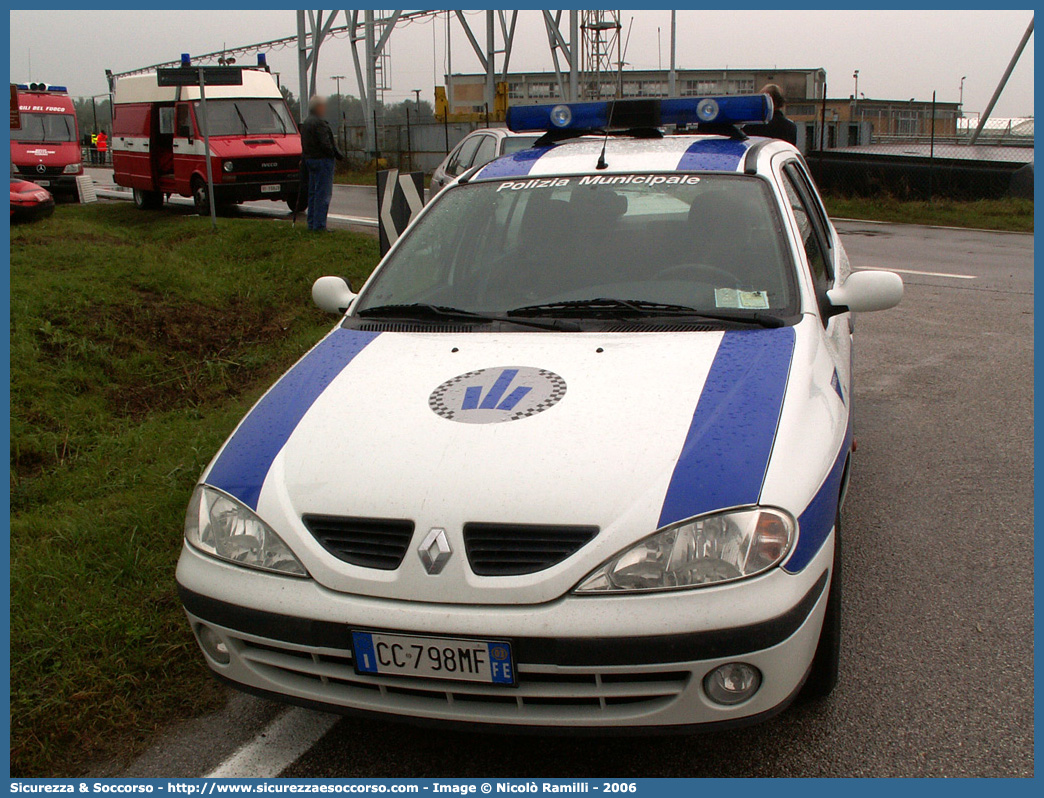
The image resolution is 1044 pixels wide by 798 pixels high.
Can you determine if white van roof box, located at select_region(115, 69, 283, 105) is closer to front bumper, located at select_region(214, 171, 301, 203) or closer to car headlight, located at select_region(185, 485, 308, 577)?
front bumper, located at select_region(214, 171, 301, 203)

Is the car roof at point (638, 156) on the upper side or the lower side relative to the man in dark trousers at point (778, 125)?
lower

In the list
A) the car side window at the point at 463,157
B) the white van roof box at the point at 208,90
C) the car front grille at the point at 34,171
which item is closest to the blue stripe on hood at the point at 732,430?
the car side window at the point at 463,157

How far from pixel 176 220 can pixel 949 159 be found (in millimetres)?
14083

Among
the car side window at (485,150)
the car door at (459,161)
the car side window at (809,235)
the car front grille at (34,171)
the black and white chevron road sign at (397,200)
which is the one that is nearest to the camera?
the car side window at (809,235)

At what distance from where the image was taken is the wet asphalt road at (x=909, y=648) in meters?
2.69

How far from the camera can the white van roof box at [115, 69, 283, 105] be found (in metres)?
17.1

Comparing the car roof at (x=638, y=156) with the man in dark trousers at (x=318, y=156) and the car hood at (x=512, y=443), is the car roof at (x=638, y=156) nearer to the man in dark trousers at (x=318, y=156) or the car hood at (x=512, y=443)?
the car hood at (x=512, y=443)

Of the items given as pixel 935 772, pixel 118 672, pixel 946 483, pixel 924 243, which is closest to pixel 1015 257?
pixel 924 243

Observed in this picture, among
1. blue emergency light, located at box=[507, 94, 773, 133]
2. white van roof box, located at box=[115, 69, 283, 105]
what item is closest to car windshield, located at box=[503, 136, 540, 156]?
blue emergency light, located at box=[507, 94, 773, 133]

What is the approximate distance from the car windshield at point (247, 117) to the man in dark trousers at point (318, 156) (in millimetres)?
5022

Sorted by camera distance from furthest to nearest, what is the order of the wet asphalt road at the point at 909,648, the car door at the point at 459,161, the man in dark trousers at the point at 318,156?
the man in dark trousers at the point at 318,156 < the car door at the point at 459,161 < the wet asphalt road at the point at 909,648

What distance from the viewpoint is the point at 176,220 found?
16.1m

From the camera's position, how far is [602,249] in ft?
12.1

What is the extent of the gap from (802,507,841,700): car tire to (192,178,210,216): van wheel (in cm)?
1567
